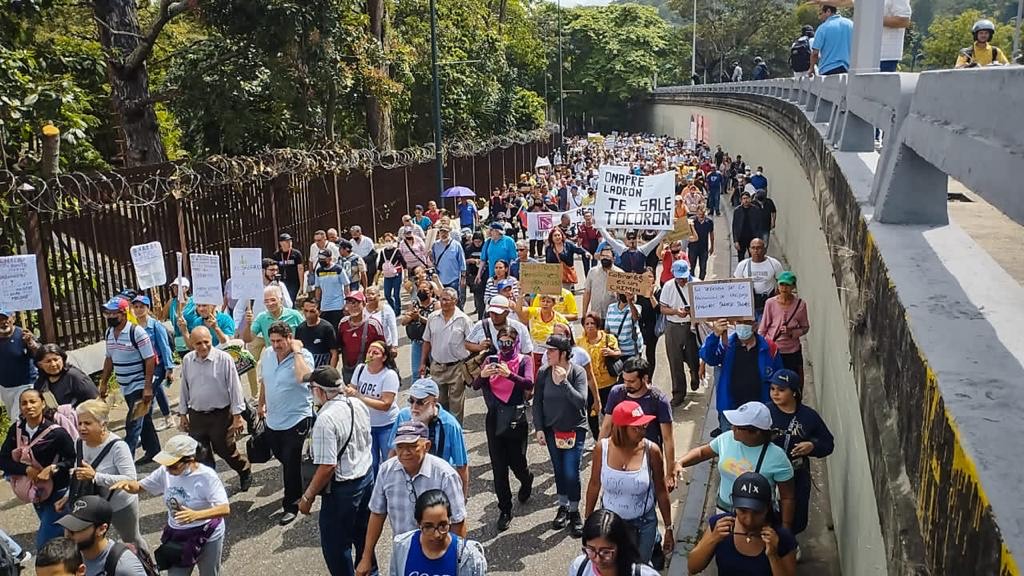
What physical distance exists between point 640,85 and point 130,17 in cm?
6323

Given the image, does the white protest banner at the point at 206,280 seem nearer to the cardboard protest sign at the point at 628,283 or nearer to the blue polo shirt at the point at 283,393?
the blue polo shirt at the point at 283,393

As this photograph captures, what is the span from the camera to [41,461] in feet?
20.1

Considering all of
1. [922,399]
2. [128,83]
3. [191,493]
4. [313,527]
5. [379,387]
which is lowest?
[313,527]

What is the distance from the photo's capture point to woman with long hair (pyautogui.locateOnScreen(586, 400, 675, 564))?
17.0ft

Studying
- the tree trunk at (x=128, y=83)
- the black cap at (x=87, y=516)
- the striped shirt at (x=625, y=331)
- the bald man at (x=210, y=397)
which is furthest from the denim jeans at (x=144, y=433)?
the tree trunk at (x=128, y=83)

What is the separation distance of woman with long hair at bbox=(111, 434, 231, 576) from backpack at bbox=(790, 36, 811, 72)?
13.5 m

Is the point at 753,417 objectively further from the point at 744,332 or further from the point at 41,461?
the point at 41,461

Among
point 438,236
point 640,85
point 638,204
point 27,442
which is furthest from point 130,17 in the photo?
point 640,85

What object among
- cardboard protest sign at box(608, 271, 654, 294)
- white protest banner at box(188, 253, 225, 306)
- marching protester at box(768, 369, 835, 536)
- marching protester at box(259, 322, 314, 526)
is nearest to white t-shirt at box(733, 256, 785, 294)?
cardboard protest sign at box(608, 271, 654, 294)

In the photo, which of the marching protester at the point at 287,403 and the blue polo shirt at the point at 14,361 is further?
the blue polo shirt at the point at 14,361

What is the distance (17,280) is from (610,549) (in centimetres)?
719

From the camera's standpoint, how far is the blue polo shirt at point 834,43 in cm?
1091

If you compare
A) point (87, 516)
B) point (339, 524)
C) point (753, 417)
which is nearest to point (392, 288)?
point (339, 524)

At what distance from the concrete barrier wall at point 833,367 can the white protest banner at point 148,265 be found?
7325 mm
